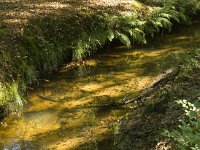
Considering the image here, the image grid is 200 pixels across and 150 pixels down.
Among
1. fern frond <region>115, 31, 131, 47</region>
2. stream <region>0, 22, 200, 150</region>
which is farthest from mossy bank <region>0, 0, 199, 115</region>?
stream <region>0, 22, 200, 150</region>

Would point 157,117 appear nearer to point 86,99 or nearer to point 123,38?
point 86,99

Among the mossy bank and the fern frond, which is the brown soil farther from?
the fern frond

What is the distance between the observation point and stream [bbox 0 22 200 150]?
699 centimetres

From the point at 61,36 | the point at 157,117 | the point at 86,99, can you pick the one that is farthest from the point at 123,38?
the point at 157,117

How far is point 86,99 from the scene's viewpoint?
866cm

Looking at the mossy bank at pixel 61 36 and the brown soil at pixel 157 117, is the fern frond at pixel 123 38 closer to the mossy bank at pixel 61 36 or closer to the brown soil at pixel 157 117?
the mossy bank at pixel 61 36

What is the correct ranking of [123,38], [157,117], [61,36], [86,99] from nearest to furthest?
[157,117] < [86,99] < [61,36] < [123,38]

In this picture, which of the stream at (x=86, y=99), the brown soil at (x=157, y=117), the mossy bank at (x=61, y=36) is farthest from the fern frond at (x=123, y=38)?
the brown soil at (x=157, y=117)

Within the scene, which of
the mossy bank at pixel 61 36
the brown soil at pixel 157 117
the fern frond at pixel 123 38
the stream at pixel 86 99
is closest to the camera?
the brown soil at pixel 157 117

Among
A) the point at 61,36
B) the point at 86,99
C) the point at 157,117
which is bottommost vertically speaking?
the point at 86,99

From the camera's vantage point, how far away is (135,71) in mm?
10430

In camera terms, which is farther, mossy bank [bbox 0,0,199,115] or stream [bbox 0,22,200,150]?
mossy bank [bbox 0,0,199,115]

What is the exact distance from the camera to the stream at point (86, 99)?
6.99 metres

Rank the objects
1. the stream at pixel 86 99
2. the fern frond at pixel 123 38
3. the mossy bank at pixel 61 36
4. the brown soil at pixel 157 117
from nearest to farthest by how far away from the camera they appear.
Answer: the brown soil at pixel 157 117 < the stream at pixel 86 99 < the mossy bank at pixel 61 36 < the fern frond at pixel 123 38
